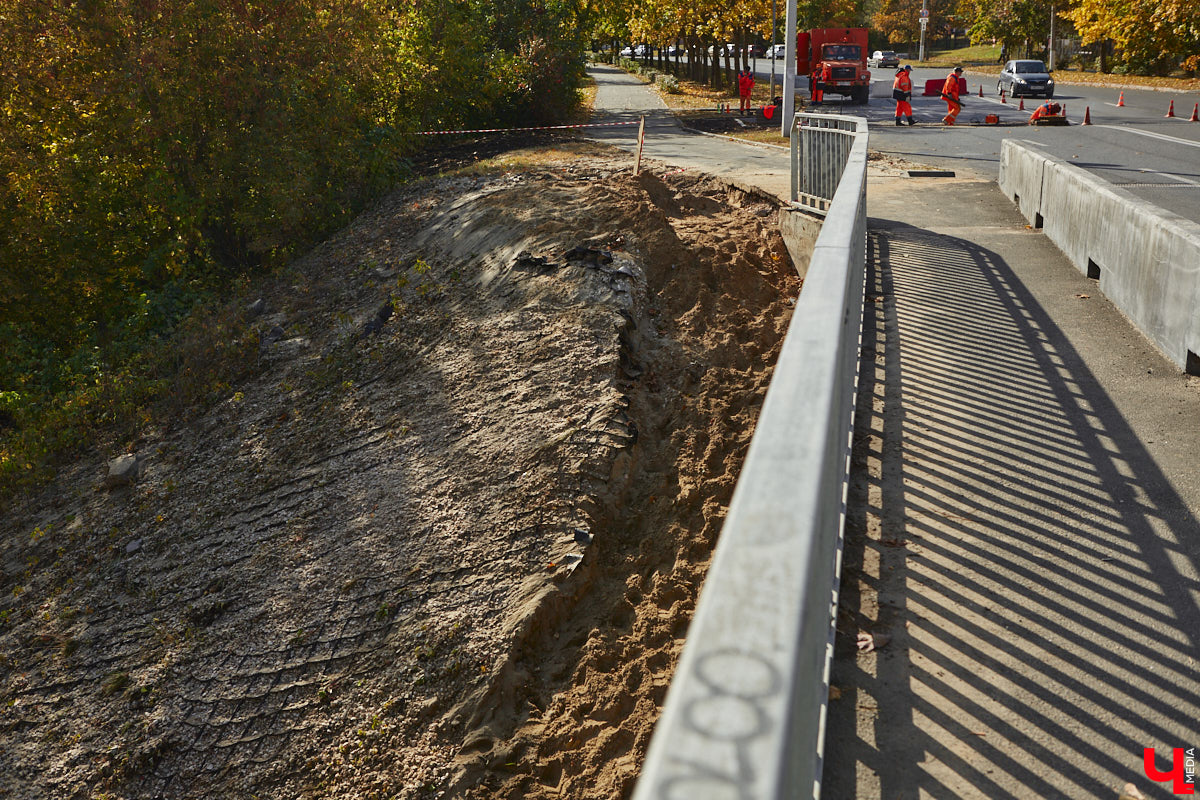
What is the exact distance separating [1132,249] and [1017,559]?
4.45 metres

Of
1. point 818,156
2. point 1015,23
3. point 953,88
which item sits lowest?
point 818,156

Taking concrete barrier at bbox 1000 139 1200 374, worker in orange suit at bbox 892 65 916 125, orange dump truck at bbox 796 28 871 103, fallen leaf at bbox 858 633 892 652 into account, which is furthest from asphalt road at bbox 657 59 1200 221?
fallen leaf at bbox 858 633 892 652

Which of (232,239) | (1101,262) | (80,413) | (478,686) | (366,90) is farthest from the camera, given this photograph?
(366,90)

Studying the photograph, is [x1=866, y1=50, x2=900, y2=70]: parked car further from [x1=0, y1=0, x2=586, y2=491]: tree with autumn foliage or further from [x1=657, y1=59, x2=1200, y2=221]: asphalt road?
[x1=0, y1=0, x2=586, y2=491]: tree with autumn foliage

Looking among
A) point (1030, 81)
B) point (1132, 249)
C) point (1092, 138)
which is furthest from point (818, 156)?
point (1030, 81)

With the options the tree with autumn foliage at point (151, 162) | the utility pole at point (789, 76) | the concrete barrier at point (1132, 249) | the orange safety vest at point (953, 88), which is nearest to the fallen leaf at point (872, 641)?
the concrete barrier at point (1132, 249)

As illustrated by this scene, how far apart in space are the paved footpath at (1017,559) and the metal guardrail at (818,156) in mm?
3115

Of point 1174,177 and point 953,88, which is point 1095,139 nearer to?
point 953,88

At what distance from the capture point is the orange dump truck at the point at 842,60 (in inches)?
1423

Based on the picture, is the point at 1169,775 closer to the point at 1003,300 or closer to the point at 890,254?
the point at 1003,300

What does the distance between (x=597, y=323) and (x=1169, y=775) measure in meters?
6.94

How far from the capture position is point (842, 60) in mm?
36875

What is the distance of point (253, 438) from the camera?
10.1m

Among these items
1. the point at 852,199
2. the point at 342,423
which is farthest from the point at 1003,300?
the point at 342,423
